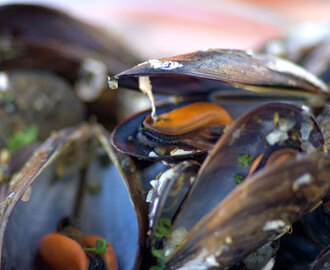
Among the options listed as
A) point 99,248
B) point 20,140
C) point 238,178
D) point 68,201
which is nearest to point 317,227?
point 238,178

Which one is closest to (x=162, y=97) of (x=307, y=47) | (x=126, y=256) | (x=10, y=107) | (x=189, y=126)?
(x=189, y=126)

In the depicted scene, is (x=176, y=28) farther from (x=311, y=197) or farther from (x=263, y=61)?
(x=311, y=197)

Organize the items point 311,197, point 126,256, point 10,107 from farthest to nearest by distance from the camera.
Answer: point 10,107 → point 126,256 → point 311,197

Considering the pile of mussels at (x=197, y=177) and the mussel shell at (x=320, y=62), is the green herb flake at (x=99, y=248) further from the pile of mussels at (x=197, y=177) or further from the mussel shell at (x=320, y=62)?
the mussel shell at (x=320, y=62)

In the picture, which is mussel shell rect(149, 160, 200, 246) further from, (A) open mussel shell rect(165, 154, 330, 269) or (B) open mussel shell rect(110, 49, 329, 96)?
(B) open mussel shell rect(110, 49, 329, 96)

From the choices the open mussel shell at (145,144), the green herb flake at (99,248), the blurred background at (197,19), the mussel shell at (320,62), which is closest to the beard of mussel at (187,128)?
the open mussel shell at (145,144)

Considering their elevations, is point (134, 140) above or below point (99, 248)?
above

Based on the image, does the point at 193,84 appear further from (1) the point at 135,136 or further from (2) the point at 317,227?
(2) the point at 317,227
